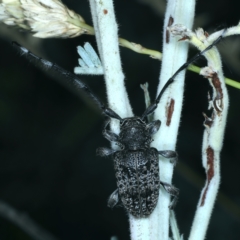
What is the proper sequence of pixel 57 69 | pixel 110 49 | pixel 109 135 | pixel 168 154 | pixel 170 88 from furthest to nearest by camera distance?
pixel 109 135 → pixel 57 69 → pixel 168 154 → pixel 170 88 → pixel 110 49

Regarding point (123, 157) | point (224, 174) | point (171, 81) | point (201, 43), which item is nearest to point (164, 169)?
point (123, 157)

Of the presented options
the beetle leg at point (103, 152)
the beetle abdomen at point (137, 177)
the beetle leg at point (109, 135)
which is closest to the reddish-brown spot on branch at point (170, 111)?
the beetle abdomen at point (137, 177)

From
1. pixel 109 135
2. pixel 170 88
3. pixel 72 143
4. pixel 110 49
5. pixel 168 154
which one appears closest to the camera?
pixel 110 49

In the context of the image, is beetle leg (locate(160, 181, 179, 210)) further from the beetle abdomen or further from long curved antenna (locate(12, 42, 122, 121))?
long curved antenna (locate(12, 42, 122, 121))

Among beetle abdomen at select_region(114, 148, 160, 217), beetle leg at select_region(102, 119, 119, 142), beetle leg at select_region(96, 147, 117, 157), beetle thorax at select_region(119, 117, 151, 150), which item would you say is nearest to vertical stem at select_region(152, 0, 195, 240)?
beetle abdomen at select_region(114, 148, 160, 217)

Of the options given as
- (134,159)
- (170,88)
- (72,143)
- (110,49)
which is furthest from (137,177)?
(72,143)

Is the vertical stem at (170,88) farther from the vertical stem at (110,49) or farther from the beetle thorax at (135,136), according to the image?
the beetle thorax at (135,136)

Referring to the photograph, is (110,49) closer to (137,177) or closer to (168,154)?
(168,154)
